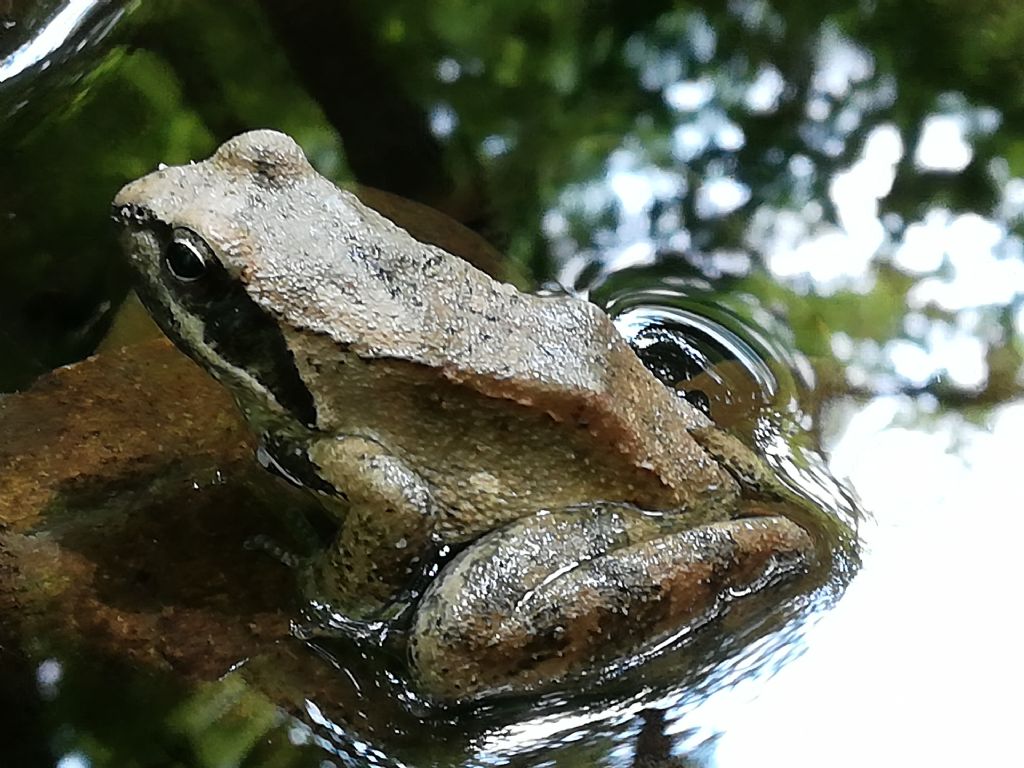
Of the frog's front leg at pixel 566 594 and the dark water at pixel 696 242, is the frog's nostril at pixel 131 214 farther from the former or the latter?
the frog's front leg at pixel 566 594

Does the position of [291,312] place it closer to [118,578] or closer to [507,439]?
[507,439]

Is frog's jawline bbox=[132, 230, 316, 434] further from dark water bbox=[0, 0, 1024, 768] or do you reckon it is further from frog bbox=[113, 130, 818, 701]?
dark water bbox=[0, 0, 1024, 768]

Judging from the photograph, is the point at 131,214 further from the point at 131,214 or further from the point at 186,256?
the point at 186,256

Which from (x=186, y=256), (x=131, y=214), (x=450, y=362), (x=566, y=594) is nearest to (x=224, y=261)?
(x=186, y=256)

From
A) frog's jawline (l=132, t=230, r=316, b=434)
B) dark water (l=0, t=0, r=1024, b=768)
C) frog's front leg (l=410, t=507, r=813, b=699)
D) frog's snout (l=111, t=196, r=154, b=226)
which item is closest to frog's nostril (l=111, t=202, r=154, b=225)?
frog's snout (l=111, t=196, r=154, b=226)

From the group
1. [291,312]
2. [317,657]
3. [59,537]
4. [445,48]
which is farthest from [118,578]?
[445,48]

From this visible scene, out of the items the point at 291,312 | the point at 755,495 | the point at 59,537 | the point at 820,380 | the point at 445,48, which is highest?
the point at 445,48

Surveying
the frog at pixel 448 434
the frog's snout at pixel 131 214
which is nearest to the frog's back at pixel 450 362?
the frog at pixel 448 434
